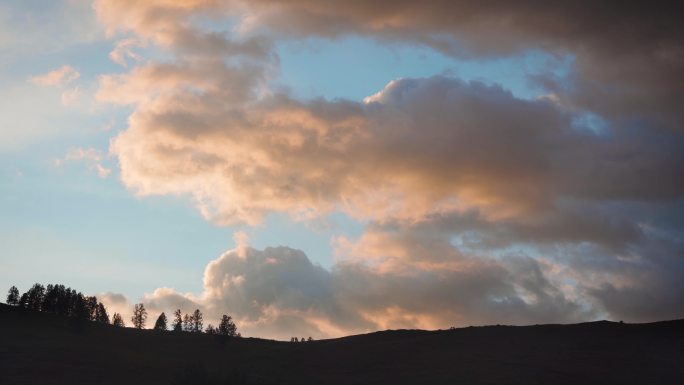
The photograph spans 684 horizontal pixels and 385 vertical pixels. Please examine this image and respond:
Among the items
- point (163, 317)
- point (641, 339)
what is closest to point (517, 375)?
point (641, 339)

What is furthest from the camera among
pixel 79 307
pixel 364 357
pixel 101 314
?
pixel 101 314

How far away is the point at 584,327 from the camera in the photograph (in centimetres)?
Result: 12762

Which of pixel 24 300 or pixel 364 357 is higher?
pixel 24 300

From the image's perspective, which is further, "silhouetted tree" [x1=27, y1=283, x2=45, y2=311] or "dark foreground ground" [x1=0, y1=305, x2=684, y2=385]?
"silhouetted tree" [x1=27, y1=283, x2=45, y2=311]

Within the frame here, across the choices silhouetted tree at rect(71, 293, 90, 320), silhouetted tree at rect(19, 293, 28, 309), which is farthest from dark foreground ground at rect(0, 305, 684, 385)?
silhouetted tree at rect(19, 293, 28, 309)

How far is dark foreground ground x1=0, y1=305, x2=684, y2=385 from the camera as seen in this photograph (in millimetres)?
101250

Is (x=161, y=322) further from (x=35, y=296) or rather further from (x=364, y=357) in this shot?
(x=364, y=357)

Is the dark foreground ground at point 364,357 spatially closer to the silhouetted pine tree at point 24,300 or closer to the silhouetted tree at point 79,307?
the silhouetted tree at point 79,307

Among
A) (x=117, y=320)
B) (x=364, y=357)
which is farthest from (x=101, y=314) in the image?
(x=364, y=357)

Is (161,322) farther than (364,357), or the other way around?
(161,322)

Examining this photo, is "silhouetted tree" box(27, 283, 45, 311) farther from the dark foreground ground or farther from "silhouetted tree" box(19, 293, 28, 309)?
the dark foreground ground

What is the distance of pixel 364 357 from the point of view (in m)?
122

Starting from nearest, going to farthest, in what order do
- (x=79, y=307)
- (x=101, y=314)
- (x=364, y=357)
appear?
1. (x=364, y=357)
2. (x=79, y=307)
3. (x=101, y=314)

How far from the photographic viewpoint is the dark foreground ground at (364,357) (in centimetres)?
10125
